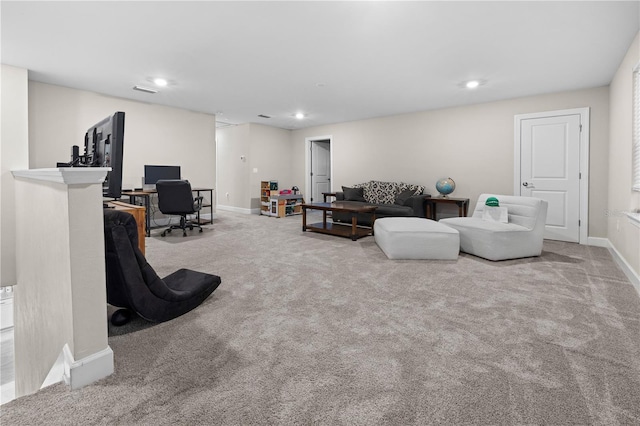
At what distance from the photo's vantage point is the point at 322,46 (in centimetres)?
336

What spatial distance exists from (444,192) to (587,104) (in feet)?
7.86

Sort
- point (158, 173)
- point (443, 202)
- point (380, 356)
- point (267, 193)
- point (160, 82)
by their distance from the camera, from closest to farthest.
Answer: point (380, 356) → point (160, 82) → point (443, 202) → point (158, 173) → point (267, 193)

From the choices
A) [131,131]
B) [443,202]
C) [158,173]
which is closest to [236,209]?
[158,173]

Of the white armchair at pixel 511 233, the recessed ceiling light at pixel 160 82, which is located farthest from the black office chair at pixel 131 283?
the recessed ceiling light at pixel 160 82

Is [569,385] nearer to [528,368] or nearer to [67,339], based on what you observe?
[528,368]

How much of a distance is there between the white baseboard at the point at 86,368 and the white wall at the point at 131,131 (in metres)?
4.72

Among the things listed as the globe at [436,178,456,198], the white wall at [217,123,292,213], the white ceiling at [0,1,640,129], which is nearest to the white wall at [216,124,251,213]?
the white wall at [217,123,292,213]

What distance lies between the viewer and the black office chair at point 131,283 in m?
1.79

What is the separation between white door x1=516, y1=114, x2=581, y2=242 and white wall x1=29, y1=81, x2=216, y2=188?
619 centimetres

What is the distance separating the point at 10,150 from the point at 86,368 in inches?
162

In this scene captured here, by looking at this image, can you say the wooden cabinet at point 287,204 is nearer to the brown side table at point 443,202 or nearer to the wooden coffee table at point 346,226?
the wooden coffee table at point 346,226

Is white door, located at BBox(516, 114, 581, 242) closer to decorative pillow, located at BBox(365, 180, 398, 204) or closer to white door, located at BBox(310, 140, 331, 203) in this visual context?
decorative pillow, located at BBox(365, 180, 398, 204)

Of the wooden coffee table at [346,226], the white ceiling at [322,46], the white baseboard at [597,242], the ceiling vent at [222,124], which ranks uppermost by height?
the ceiling vent at [222,124]

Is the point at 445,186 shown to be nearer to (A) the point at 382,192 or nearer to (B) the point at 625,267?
(A) the point at 382,192
